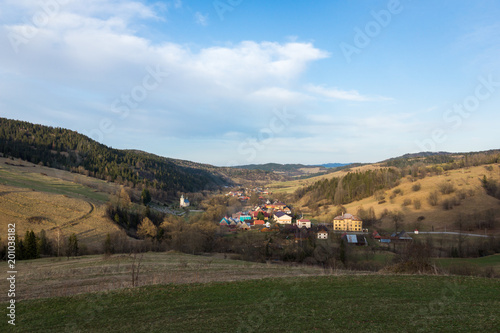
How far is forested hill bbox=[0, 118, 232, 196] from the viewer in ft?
315

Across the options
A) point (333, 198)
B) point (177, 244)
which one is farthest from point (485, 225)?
point (177, 244)

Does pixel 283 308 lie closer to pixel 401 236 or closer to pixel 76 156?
pixel 401 236

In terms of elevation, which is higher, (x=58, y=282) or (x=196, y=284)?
(x=196, y=284)

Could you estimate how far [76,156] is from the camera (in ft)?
370

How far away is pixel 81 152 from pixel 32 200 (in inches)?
3498

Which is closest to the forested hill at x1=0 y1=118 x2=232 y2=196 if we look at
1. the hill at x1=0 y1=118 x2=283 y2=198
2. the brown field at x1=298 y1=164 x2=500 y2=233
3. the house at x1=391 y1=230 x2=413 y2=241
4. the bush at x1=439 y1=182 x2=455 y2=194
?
the hill at x1=0 y1=118 x2=283 y2=198

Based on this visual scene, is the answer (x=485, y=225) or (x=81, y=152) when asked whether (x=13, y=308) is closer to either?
(x=485, y=225)

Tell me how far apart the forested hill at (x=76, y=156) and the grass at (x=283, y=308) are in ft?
314

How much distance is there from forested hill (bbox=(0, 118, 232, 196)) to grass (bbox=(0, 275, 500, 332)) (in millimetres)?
95828

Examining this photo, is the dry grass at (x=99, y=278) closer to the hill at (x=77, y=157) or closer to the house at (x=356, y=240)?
the house at (x=356, y=240)

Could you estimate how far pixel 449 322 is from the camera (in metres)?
7.63

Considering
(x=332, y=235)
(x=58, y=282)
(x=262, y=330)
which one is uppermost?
(x=262, y=330)

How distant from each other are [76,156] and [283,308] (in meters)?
127

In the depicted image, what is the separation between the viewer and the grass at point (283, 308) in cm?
770
